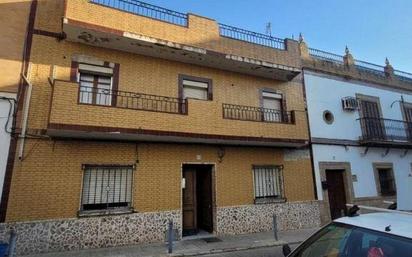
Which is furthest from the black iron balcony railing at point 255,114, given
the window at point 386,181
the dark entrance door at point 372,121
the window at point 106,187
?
the window at point 386,181

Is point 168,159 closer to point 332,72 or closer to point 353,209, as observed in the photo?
point 353,209

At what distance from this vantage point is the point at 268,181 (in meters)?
12.2

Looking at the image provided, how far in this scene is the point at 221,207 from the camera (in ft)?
35.6

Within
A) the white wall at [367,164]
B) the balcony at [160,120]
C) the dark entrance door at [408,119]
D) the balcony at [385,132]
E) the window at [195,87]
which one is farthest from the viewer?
the dark entrance door at [408,119]

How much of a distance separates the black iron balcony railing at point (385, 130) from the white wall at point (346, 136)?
40 centimetres

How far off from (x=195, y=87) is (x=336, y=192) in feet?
27.5

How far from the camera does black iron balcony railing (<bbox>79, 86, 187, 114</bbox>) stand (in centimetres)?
967

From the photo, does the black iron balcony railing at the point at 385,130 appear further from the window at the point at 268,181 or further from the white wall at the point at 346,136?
the window at the point at 268,181

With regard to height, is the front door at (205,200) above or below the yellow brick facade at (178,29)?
below

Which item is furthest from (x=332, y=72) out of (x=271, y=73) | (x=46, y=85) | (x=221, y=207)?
(x=46, y=85)

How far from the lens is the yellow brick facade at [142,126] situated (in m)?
8.49

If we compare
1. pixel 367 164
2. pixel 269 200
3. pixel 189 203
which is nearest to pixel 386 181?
pixel 367 164

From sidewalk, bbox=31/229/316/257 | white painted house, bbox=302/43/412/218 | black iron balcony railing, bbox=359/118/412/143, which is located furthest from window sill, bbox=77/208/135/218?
black iron balcony railing, bbox=359/118/412/143

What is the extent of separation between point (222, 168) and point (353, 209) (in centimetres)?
823
